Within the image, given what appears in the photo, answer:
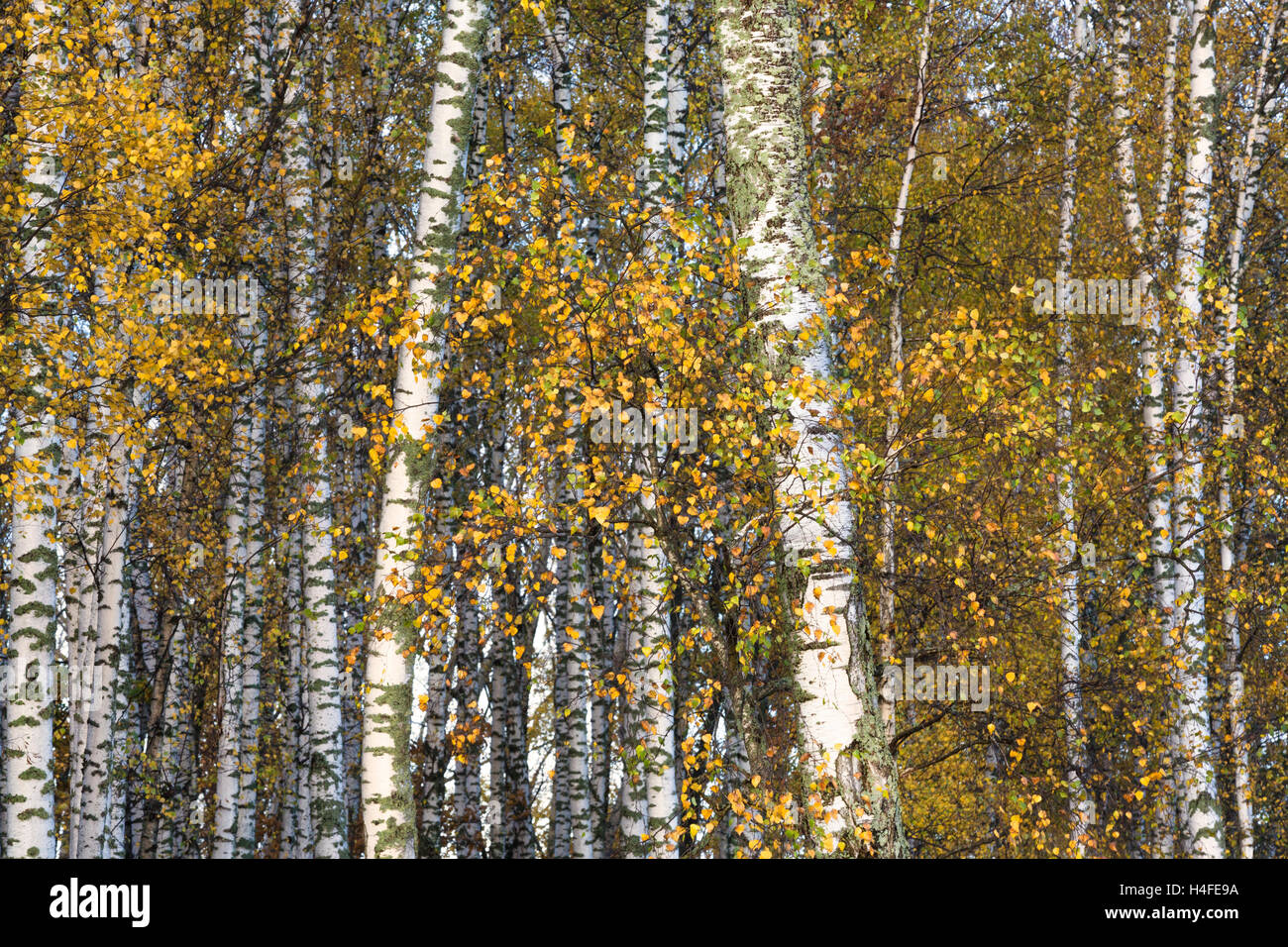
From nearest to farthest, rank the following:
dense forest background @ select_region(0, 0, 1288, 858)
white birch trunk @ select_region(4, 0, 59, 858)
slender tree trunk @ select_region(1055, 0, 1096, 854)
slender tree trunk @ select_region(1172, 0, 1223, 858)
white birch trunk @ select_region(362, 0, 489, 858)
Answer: dense forest background @ select_region(0, 0, 1288, 858) → white birch trunk @ select_region(362, 0, 489, 858) → white birch trunk @ select_region(4, 0, 59, 858) → slender tree trunk @ select_region(1055, 0, 1096, 854) → slender tree trunk @ select_region(1172, 0, 1223, 858)

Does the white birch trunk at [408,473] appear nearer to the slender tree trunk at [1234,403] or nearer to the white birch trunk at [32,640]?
the white birch trunk at [32,640]

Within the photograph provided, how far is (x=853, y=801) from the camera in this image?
5.23m

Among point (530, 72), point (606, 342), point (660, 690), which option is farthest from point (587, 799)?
point (530, 72)

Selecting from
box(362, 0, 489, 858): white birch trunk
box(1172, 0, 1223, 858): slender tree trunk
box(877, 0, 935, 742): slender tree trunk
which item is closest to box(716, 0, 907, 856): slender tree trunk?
box(877, 0, 935, 742): slender tree trunk

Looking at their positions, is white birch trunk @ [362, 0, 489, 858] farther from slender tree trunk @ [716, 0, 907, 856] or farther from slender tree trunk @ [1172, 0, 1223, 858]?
slender tree trunk @ [1172, 0, 1223, 858]

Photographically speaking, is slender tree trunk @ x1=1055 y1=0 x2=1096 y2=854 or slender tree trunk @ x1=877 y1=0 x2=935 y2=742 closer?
slender tree trunk @ x1=877 y1=0 x2=935 y2=742

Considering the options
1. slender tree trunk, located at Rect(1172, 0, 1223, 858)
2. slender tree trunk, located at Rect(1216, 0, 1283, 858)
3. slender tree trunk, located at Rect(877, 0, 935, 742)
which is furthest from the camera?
slender tree trunk, located at Rect(1216, 0, 1283, 858)

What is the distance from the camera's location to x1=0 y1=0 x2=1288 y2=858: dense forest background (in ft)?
20.8

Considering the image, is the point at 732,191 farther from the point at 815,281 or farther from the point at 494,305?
the point at 494,305

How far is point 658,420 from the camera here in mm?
6473

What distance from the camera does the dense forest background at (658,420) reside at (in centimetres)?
635

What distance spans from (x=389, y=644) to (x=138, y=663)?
1349cm

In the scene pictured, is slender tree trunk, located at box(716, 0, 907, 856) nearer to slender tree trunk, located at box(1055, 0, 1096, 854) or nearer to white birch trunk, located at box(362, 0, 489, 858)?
white birch trunk, located at box(362, 0, 489, 858)

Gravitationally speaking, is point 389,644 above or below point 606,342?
below
